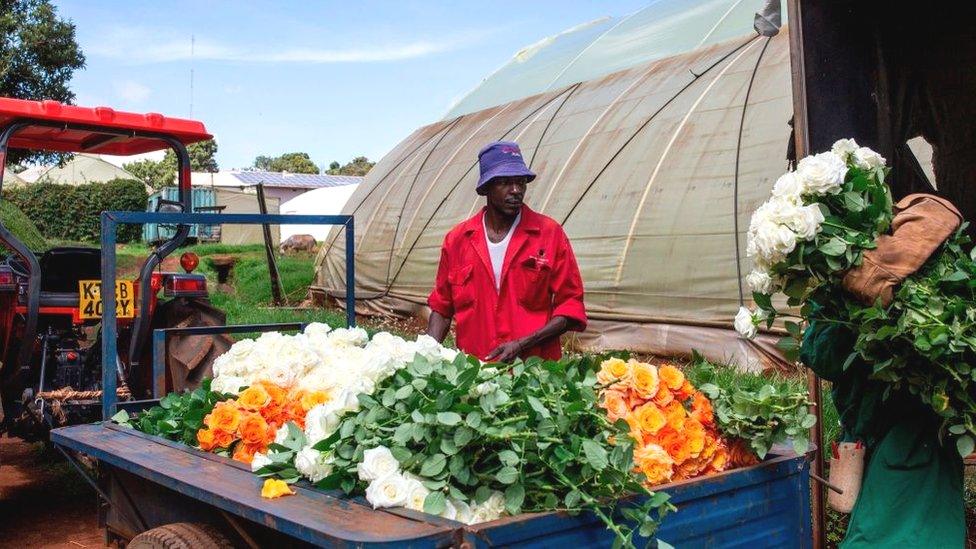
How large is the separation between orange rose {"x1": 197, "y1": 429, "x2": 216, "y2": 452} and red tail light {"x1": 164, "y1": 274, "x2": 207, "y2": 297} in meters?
3.17

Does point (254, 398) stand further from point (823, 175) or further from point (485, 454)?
point (823, 175)

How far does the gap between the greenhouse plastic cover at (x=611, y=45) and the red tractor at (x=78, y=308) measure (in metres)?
6.80

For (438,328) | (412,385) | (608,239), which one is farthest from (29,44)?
(412,385)

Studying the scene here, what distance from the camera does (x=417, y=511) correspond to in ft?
8.11

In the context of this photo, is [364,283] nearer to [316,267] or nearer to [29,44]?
[316,267]

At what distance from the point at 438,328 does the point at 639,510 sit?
2186 mm

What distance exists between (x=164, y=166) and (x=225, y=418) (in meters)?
43.9

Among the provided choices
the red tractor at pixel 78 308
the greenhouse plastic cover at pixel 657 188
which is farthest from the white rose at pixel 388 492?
the greenhouse plastic cover at pixel 657 188

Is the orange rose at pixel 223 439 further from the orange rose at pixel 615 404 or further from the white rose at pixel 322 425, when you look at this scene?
the orange rose at pixel 615 404

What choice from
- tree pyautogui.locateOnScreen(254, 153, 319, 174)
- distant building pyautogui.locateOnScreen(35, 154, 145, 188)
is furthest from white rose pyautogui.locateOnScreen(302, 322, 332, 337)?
tree pyautogui.locateOnScreen(254, 153, 319, 174)

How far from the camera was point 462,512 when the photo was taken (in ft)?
8.23

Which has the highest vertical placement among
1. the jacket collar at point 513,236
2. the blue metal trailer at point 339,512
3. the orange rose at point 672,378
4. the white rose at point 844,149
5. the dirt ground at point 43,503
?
the white rose at point 844,149

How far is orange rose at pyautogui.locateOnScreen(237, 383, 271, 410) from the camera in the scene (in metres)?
3.41

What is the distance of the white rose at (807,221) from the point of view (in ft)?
9.37
